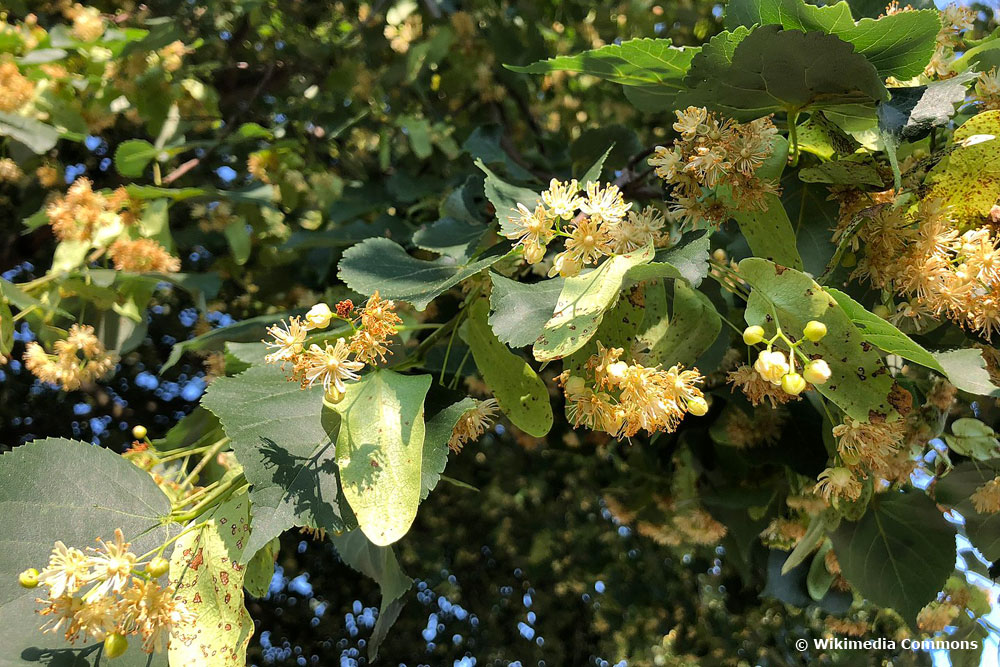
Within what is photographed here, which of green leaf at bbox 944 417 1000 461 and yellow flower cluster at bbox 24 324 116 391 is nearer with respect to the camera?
green leaf at bbox 944 417 1000 461

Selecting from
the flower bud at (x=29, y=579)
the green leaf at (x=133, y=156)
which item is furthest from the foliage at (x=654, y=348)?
the green leaf at (x=133, y=156)

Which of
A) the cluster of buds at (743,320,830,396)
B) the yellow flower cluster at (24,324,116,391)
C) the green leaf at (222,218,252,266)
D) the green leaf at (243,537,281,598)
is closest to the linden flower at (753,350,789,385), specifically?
the cluster of buds at (743,320,830,396)

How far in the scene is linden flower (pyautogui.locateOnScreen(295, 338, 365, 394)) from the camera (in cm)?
71

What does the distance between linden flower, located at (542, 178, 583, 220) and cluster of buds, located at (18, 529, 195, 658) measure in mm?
548

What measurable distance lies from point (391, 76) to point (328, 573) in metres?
2.52

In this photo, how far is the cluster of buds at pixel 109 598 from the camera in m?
0.65

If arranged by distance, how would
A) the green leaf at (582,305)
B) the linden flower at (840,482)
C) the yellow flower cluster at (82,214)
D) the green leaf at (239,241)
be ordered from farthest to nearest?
the green leaf at (239,241)
the yellow flower cluster at (82,214)
the linden flower at (840,482)
the green leaf at (582,305)

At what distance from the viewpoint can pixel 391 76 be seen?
6.92 ft

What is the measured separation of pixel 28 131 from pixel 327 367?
1.33m

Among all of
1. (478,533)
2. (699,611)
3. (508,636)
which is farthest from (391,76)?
(508,636)

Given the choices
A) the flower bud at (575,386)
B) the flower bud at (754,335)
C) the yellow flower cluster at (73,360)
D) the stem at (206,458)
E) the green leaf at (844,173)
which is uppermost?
the green leaf at (844,173)

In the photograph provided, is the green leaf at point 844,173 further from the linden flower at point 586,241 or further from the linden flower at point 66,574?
the linden flower at point 66,574

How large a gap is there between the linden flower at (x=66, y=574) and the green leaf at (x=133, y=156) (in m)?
1.32

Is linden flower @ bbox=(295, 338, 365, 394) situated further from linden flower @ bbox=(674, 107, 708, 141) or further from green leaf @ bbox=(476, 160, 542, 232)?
linden flower @ bbox=(674, 107, 708, 141)
